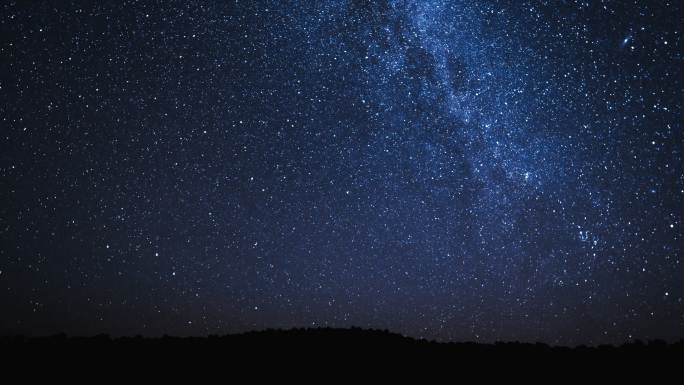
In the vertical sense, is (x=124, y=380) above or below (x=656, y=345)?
below

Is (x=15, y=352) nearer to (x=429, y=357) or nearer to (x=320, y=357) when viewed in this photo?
(x=320, y=357)

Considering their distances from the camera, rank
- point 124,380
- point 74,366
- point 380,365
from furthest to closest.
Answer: point 380,365 → point 74,366 → point 124,380

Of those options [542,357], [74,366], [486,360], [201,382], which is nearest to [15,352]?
[74,366]

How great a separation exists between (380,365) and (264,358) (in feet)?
5.49

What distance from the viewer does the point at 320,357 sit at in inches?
277

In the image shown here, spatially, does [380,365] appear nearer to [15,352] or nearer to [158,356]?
[158,356]

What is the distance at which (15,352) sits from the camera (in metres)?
6.80

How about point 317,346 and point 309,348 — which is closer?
point 309,348

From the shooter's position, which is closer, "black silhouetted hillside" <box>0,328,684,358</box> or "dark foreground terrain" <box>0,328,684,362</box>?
"dark foreground terrain" <box>0,328,684,362</box>

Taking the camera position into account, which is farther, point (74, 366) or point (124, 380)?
point (74, 366)

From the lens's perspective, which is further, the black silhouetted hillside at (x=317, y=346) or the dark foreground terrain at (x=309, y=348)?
the black silhouetted hillside at (x=317, y=346)

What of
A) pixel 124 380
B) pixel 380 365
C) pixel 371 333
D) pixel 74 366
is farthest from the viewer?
pixel 371 333

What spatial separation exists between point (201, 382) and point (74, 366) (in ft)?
6.05

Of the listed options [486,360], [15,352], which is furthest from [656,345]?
[15,352]
